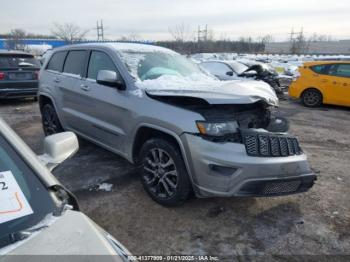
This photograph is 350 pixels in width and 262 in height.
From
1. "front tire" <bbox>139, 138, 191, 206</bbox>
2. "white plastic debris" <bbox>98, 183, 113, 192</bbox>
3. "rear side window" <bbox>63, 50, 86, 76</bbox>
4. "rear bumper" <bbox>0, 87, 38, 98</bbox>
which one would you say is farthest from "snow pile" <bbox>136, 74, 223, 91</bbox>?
"rear bumper" <bbox>0, 87, 38, 98</bbox>

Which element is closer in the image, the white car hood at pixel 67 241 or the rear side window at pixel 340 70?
the white car hood at pixel 67 241

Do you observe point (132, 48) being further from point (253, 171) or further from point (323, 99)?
point (323, 99)

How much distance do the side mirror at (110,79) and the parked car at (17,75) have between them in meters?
6.92

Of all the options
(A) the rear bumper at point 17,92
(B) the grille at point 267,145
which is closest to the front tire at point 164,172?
(B) the grille at point 267,145

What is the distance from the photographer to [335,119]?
877 centimetres

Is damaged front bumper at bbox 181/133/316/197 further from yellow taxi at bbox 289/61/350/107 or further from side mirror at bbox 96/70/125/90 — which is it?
yellow taxi at bbox 289/61/350/107

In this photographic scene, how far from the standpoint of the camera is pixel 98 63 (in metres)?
4.54

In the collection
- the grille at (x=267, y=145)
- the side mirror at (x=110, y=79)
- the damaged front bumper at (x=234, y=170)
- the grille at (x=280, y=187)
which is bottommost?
the grille at (x=280, y=187)

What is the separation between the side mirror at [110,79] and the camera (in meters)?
3.79

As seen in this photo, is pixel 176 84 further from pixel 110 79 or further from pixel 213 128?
pixel 213 128

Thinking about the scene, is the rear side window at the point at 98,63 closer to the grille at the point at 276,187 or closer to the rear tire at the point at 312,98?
the grille at the point at 276,187

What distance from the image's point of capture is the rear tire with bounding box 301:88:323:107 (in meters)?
10.5

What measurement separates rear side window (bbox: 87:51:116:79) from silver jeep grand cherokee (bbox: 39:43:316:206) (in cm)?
1

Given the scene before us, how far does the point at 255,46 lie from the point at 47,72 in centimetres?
6593
